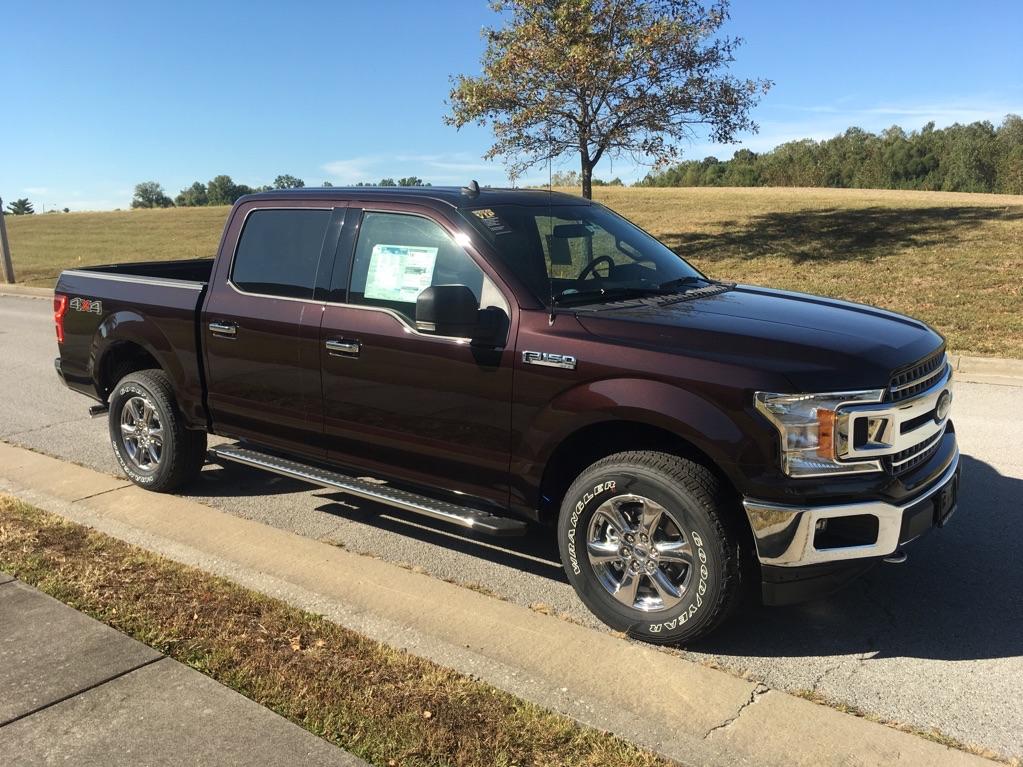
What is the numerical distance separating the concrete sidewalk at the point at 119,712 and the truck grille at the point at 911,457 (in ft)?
7.53

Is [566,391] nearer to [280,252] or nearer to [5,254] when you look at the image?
[280,252]

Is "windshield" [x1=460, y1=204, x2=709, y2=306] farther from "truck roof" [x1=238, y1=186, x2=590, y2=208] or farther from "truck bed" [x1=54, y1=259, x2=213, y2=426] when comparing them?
"truck bed" [x1=54, y1=259, x2=213, y2=426]

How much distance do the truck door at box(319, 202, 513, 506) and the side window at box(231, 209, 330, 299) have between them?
244 millimetres

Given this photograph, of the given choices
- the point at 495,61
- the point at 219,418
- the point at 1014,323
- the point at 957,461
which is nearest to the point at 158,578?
the point at 219,418

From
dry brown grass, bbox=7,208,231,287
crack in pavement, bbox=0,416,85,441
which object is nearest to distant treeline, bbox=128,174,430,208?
dry brown grass, bbox=7,208,231,287

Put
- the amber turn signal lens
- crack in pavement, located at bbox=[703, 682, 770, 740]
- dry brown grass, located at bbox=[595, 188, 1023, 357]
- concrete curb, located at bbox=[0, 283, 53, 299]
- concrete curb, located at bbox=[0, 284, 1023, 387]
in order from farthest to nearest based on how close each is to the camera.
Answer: concrete curb, located at bbox=[0, 283, 53, 299], dry brown grass, located at bbox=[595, 188, 1023, 357], concrete curb, located at bbox=[0, 284, 1023, 387], the amber turn signal lens, crack in pavement, located at bbox=[703, 682, 770, 740]

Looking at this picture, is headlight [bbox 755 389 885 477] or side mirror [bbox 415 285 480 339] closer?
headlight [bbox 755 389 885 477]

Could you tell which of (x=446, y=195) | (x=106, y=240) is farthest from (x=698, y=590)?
(x=106, y=240)

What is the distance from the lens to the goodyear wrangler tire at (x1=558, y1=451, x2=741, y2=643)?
3.46 metres

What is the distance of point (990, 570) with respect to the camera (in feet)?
14.1

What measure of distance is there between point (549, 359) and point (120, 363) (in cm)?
367

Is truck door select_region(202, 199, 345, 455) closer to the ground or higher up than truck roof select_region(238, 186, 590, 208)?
closer to the ground

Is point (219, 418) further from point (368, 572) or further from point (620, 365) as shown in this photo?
point (620, 365)

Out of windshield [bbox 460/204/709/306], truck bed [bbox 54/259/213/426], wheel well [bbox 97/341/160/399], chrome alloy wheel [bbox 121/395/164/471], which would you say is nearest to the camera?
windshield [bbox 460/204/709/306]
